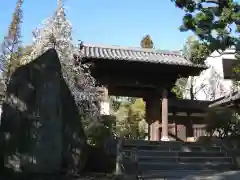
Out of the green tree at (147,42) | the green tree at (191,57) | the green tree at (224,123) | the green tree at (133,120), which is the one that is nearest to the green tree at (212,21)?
the green tree at (224,123)

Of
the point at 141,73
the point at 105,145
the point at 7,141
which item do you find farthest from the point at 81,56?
the point at 7,141

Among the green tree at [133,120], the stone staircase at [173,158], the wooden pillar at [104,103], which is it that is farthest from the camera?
the green tree at [133,120]

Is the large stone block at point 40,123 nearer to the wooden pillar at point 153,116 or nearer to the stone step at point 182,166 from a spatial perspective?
the stone step at point 182,166

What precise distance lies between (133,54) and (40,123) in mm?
9716

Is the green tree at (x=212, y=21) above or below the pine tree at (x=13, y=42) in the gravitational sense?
below

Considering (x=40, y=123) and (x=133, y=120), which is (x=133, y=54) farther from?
(x=133, y=120)

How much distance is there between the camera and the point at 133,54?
15.9m

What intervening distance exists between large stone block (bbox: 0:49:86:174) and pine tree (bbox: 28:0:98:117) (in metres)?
4.72

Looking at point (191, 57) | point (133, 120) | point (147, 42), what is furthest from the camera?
point (147, 42)

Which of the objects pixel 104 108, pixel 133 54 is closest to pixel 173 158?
pixel 104 108

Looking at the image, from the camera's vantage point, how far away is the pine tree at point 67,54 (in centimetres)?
1240

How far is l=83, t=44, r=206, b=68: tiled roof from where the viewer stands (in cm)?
1365

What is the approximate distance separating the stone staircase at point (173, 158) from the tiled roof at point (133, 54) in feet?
13.4

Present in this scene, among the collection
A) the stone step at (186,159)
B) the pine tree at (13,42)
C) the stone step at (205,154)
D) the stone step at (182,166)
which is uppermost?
the pine tree at (13,42)
